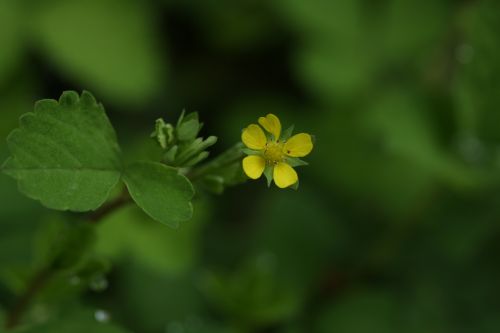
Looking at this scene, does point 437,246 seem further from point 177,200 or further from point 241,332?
point 177,200

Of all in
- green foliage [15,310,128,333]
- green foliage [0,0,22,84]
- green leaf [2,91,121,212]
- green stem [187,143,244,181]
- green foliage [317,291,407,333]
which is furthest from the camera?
green foliage [0,0,22,84]

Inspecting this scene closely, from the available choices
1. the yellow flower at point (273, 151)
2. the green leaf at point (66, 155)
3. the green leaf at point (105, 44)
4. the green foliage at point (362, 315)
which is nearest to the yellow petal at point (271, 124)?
the yellow flower at point (273, 151)

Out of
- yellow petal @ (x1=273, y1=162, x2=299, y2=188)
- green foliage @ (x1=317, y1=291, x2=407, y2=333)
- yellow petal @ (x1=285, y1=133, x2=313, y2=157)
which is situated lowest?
yellow petal @ (x1=273, y1=162, x2=299, y2=188)

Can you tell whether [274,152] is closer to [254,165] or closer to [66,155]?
[254,165]

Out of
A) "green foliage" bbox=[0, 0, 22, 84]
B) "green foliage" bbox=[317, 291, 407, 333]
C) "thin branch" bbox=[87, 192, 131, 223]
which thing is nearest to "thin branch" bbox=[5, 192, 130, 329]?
"thin branch" bbox=[87, 192, 131, 223]

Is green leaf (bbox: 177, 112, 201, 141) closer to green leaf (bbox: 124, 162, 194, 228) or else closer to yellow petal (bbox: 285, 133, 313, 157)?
green leaf (bbox: 124, 162, 194, 228)

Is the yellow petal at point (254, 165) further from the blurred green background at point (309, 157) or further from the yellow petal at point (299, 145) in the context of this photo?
the blurred green background at point (309, 157)

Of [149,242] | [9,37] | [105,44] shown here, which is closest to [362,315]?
[149,242]
